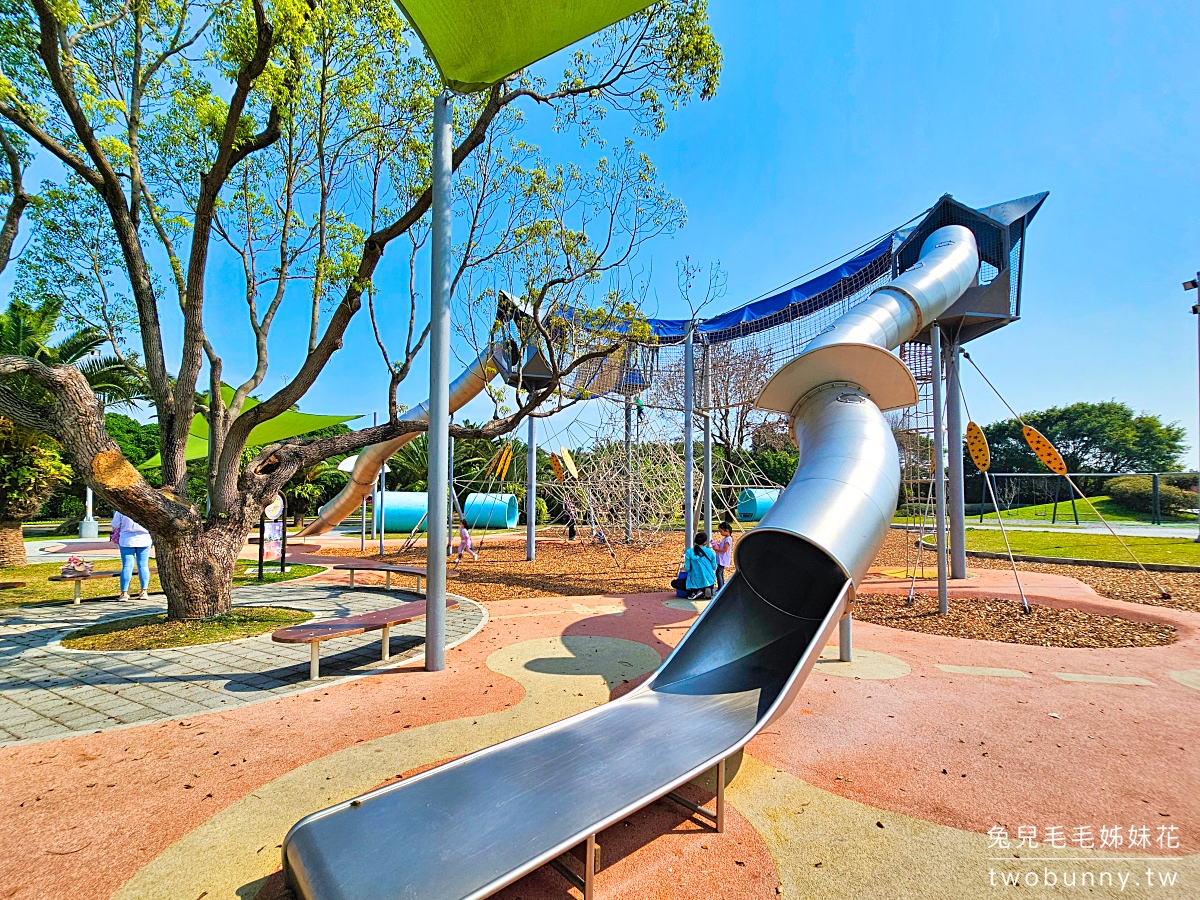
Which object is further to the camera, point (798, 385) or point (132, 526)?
point (132, 526)

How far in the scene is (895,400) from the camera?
709 cm

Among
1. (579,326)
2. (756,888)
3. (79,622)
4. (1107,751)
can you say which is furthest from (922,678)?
(79,622)

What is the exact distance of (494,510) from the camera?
2842 cm

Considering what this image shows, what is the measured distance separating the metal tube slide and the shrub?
3161cm

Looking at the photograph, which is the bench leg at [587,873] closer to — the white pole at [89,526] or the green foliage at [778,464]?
the white pole at [89,526]

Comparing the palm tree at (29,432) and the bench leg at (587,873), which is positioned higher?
the palm tree at (29,432)

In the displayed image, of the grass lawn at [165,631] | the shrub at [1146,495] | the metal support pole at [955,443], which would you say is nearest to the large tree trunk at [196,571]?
the grass lawn at [165,631]

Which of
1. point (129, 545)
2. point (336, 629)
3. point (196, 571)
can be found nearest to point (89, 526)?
point (129, 545)

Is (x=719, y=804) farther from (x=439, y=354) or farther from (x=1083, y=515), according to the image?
(x=1083, y=515)

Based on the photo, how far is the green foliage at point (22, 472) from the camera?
13578 mm

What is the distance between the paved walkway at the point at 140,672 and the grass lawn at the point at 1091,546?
16.0 metres

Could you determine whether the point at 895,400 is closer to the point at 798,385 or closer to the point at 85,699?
the point at 798,385

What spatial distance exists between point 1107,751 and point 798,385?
4.50m

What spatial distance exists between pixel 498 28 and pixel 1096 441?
57728mm
